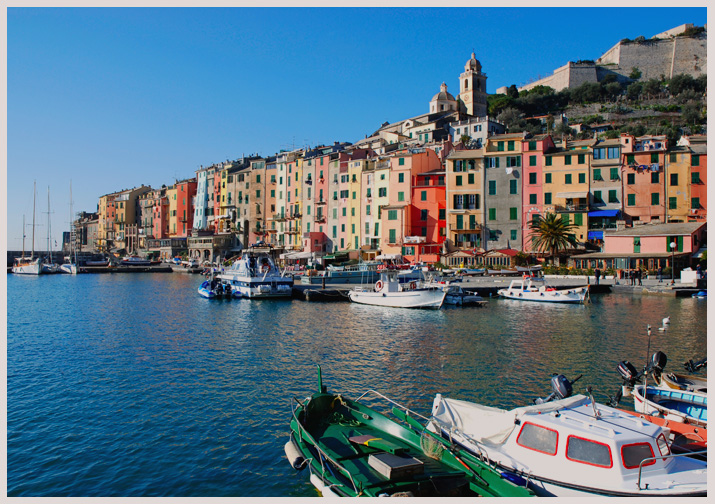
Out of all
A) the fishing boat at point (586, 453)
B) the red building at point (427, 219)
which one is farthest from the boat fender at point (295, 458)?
the red building at point (427, 219)

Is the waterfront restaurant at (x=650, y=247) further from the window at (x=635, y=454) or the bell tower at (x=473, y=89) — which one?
the bell tower at (x=473, y=89)

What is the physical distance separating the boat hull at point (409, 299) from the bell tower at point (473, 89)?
88328mm

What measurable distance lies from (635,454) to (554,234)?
4959 cm

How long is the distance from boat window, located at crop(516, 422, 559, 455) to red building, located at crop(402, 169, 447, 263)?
55523mm

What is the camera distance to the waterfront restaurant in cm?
5031

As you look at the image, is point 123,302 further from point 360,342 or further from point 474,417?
point 474,417

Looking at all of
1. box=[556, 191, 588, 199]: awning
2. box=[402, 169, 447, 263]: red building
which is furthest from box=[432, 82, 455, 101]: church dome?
box=[556, 191, 588, 199]: awning

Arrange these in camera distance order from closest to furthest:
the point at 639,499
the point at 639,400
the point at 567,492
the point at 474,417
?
1. the point at 639,499
2. the point at 567,492
3. the point at 474,417
4. the point at 639,400

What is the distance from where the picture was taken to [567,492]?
33.3 ft

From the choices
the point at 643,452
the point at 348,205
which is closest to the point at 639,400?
the point at 643,452

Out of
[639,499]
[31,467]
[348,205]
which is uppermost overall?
[348,205]

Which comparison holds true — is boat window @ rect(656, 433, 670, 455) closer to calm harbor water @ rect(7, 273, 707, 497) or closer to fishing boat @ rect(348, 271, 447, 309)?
calm harbor water @ rect(7, 273, 707, 497)

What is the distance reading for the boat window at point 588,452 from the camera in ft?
32.6

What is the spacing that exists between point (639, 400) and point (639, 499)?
5897 mm
